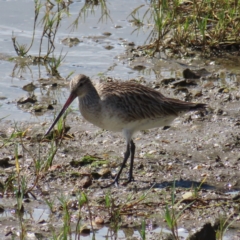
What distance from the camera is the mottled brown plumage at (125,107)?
25.5 feet

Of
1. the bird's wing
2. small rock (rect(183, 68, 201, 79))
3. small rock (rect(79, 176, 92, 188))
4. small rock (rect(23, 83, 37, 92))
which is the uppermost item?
the bird's wing

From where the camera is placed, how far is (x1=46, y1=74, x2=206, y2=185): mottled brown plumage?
7770 mm

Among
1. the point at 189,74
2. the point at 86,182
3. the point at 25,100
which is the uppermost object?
the point at 189,74

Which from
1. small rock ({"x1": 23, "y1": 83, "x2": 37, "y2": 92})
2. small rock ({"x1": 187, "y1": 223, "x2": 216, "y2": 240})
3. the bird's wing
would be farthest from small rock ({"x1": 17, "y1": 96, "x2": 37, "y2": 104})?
small rock ({"x1": 187, "y1": 223, "x2": 216, "y2": 240})

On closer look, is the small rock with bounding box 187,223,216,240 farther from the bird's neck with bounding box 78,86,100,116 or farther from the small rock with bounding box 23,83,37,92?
the small rock with bounding box 23,83,37,92

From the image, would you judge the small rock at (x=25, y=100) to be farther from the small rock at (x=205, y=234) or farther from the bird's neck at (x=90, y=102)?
the small rock at (x=205, y=234)

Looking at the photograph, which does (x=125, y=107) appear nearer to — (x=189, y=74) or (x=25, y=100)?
(x=25, y=100)

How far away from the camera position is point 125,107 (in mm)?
7805

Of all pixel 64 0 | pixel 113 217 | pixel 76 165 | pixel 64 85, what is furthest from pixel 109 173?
pixel 64 0

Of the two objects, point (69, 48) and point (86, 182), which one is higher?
point (69, 48)

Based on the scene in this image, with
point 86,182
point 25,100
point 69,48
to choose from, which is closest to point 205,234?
point 86,182

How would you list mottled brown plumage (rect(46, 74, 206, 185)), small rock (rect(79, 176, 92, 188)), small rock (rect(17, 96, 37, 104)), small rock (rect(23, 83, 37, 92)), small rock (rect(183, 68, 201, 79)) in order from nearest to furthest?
1. small rock (rect(79, 176, 92, 188))
2. mottled brown plumage (rect(46, 74, 206, 185))
3. small rock (rect(17, 96, 37, 104))
4. small rock (rect(23, 83, 37, 92))
5. small rock (rect(183, 68, 201, 79))

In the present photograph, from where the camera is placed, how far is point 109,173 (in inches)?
303

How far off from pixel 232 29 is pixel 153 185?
4.77 metres
